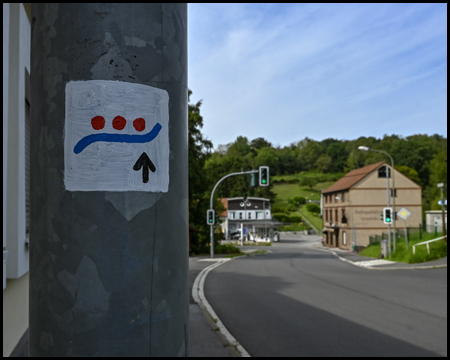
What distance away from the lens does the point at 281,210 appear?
109 m

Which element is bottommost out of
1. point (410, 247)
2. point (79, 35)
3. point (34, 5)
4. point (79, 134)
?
point (410, 247)

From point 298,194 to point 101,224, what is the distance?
4927 inches

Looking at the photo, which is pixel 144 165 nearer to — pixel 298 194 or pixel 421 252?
pixel 421 252

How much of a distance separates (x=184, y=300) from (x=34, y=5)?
0.87 metres

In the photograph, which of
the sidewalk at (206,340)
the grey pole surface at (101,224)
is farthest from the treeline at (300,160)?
the grey pole surface at (101,224)

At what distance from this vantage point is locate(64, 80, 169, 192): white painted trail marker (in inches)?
40.5

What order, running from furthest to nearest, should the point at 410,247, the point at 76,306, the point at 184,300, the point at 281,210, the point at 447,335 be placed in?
the point at 281,210
the point at 410,247
the point at 447,335
the point at 184,300
the point at 76,306

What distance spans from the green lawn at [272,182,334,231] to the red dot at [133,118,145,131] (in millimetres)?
105312

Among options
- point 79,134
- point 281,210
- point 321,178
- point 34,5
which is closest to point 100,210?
point 79,134

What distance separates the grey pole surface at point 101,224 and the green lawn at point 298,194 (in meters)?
105

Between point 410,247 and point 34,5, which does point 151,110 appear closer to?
point 34,5

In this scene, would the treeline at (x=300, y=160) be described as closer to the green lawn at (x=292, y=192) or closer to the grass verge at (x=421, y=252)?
the green lawn at (x=292, y=192)

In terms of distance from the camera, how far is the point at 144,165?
1.06 meters

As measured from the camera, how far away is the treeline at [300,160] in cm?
3803
